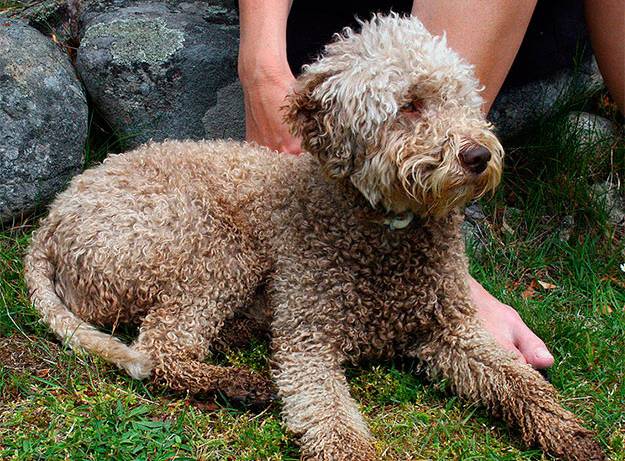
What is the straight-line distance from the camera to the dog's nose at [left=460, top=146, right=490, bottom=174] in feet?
9.01

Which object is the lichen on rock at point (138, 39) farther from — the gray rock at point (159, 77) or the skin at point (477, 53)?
the skin at point (477, 53)

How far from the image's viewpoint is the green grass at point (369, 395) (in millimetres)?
2904

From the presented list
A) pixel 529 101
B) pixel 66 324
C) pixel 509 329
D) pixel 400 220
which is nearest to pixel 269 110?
pixel 400 220

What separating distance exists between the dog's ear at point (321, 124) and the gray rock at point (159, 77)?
1.57 meters

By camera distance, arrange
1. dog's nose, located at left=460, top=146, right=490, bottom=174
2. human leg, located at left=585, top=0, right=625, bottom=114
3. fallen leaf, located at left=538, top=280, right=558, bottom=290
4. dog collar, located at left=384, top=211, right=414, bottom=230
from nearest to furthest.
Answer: dog's nose, located at left=460, top=146, right=490, bottom=174 → dog collar, located at left=384, top=211, right=414, bottom=230 → human leg, located at left=585, top=0, right=625, bottom=114 → fallen leaf, located at left=538, top=280, right=558, bottom=290

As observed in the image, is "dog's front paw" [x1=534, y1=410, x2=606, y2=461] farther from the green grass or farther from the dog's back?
the dog's back

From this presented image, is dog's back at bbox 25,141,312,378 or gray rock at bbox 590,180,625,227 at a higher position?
gray rock at bbox 590,180,625,227

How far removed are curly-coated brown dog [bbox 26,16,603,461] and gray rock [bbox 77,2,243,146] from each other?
2.73ft

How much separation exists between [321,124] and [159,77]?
5.65 ft

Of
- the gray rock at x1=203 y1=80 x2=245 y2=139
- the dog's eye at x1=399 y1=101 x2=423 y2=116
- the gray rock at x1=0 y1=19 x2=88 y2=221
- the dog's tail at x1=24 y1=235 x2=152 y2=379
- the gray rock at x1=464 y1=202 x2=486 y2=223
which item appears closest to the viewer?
the dog's eye at x1=399 y1=101 x2=423 y2=116

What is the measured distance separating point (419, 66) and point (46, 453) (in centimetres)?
170

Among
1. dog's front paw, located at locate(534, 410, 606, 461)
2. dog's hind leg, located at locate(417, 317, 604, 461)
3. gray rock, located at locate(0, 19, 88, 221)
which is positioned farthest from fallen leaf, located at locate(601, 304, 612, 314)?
gray rock, located at locate(0, 19, 88, 221)

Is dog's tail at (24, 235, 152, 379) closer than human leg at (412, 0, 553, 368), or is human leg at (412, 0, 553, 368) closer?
dog's tail at (24, 235, 152, 379)

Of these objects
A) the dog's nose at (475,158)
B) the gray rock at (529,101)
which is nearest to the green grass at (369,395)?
the gray rock at (529,101)
